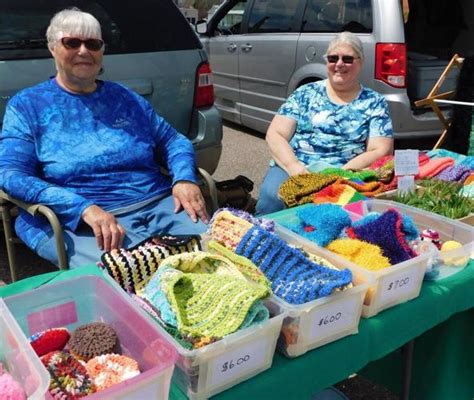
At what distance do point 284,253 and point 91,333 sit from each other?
1.65 ft

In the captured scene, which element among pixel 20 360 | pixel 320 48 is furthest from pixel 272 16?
pixel 20 360

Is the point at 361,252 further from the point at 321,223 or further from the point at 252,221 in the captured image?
the point at 252,221

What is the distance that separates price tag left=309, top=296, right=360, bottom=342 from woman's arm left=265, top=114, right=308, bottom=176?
5.24 feet

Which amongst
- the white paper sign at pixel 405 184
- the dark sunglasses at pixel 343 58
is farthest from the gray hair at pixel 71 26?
the white paper sign at pixel 405 184

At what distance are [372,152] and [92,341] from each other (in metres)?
A: 2.14

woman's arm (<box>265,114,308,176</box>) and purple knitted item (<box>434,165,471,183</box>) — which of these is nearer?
purple knitted item (<box>434,165,471,183</box>)

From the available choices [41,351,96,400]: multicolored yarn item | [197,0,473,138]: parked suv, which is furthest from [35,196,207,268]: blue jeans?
[197,0,473,138]: parked suv

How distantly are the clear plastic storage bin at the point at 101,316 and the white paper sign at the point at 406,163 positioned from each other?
1.40 meters

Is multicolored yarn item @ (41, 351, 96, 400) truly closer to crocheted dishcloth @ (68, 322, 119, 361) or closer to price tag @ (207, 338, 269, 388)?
crocheted dishcloth @ (68, 322, 119, 361)

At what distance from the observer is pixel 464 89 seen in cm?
416

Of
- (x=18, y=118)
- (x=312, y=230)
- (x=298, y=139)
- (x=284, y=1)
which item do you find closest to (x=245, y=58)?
(x=284, y=1)

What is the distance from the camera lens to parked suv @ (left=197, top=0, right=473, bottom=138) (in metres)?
4.35

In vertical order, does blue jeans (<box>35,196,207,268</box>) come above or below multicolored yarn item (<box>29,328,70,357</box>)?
below

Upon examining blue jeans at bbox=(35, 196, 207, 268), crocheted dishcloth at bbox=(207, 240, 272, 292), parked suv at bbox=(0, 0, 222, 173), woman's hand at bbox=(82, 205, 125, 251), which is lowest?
blue jeans at bbox=(35, 196, 207, 268)
